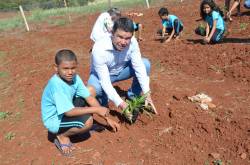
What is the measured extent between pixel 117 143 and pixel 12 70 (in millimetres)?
5145

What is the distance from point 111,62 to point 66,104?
940mm

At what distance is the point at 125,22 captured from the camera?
12.0ft

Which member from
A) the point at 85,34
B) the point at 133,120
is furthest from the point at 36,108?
the point at 85,34

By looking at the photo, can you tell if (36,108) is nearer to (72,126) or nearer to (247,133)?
(72,126)

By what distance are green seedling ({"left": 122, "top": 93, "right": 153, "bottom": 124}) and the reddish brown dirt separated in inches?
3.5

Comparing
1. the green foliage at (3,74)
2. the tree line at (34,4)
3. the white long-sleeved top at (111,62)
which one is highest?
the white long-sleeved top at (111,62)

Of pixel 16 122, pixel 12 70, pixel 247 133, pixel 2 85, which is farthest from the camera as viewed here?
pixel 12 70

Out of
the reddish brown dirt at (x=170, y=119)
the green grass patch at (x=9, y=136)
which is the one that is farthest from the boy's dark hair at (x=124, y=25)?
the green grass patch at (x=9, y=136)

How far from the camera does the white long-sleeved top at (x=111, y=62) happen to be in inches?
156

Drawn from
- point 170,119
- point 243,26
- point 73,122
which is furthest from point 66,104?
point 243,26

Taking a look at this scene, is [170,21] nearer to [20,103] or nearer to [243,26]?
[243,26]

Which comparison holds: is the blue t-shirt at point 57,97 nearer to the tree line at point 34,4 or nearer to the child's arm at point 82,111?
the child's arm at point 82,111

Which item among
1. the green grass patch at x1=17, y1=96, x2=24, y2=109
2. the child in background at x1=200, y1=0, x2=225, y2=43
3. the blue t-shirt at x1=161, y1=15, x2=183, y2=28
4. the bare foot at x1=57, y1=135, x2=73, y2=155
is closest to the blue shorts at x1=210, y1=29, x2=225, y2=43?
the child in background at x1=200, y1=0, x2=225, y2=43

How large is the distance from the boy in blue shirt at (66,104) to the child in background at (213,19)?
14.0 ft
